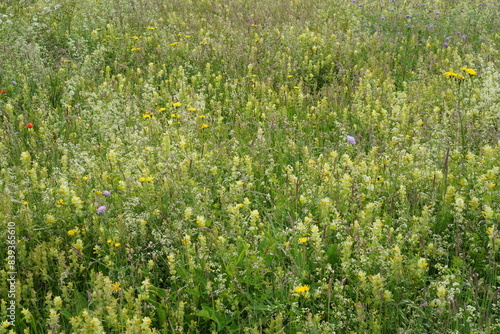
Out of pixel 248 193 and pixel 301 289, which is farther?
pixel 248 193

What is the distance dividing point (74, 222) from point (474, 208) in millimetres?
2490

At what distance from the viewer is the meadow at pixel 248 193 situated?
2477 mm

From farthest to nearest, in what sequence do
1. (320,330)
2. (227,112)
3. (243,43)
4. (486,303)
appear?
1. (243,43)
2. (227,112)
3. (486,303)
4. (320,330)

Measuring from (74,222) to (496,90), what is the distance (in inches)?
146

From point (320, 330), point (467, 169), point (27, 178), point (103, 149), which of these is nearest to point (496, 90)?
point (467, 169)

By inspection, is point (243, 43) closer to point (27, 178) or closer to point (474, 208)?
point (27, 178)

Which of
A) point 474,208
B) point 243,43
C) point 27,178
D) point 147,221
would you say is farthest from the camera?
point 243,43

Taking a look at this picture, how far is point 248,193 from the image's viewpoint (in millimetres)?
3551

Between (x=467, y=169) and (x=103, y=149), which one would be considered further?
(x=103, y=149)

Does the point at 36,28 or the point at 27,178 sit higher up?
the point at 36,28

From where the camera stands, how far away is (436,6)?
8.67 metres

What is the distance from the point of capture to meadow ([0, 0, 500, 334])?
8.13ft

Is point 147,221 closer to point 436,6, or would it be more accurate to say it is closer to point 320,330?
point 320,330

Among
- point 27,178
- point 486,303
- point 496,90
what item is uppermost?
point 496,90
